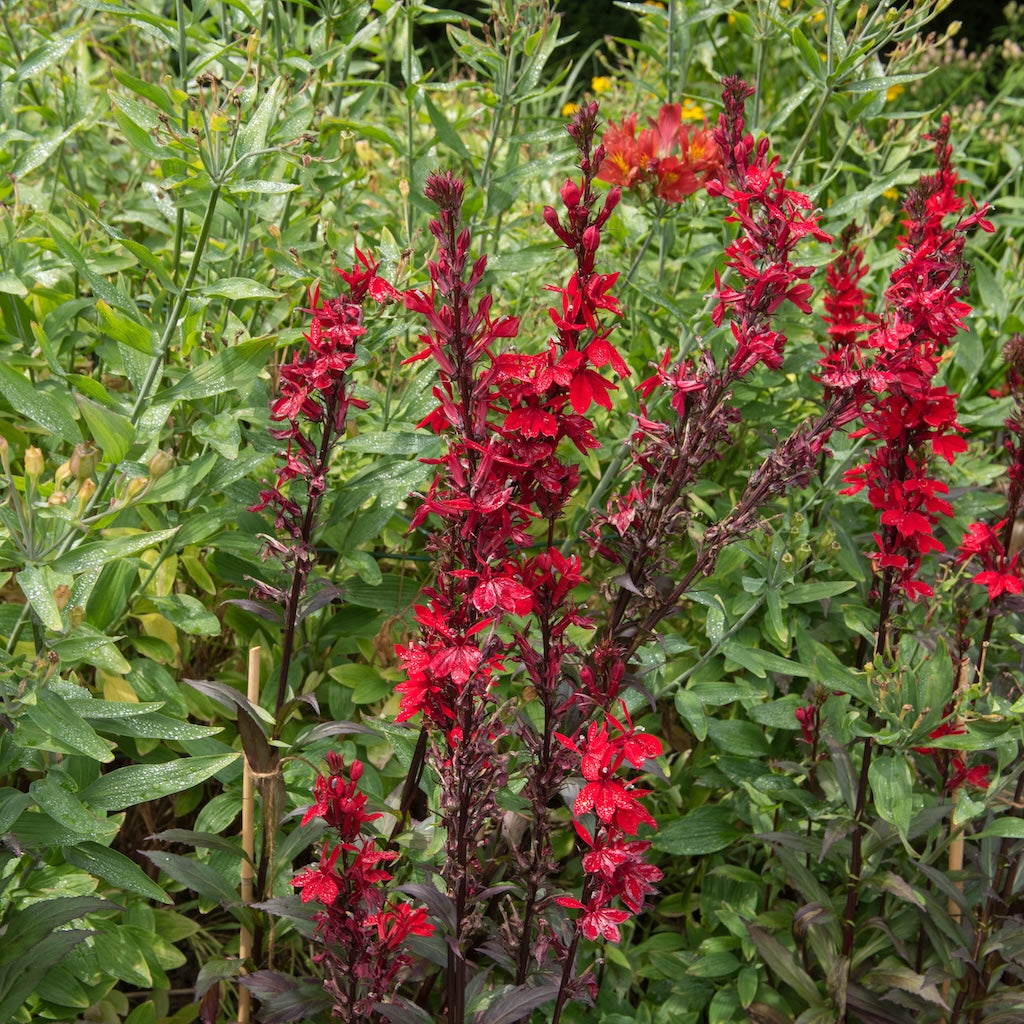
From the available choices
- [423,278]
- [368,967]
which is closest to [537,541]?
[423,278]

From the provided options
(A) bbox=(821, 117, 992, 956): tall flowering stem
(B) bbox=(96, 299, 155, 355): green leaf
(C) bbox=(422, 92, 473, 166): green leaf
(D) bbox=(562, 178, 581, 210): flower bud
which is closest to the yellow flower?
(C) bbox=(422, 92, 473, 166): green leaf

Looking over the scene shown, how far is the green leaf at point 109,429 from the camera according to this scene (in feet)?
4.69

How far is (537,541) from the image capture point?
2.38 m

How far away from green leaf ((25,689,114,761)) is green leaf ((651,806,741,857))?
103 cm

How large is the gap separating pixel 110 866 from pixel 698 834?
1031 mm

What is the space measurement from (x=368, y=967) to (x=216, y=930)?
0.94 meters

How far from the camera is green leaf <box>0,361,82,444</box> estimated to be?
4.76 feet

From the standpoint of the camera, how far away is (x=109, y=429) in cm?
147

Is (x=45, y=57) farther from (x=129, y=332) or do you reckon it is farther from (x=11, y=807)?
(x=11, y=807)

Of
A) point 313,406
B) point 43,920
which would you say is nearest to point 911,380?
point 313,406

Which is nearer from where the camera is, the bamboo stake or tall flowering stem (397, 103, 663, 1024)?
tall flowering stem (397, 103, 663, 1024)

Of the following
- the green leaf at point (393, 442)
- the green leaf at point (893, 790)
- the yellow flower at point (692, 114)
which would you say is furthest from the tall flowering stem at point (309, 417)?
the yellow flower at point (692, 114)

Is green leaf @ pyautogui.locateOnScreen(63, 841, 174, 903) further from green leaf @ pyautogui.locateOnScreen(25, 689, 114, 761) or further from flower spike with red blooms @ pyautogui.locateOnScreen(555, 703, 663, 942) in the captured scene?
flower spike with red blooms @ pyautogui.locateOnScreen(555, 703, 663, 942)

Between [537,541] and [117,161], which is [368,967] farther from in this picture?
[117,161]
